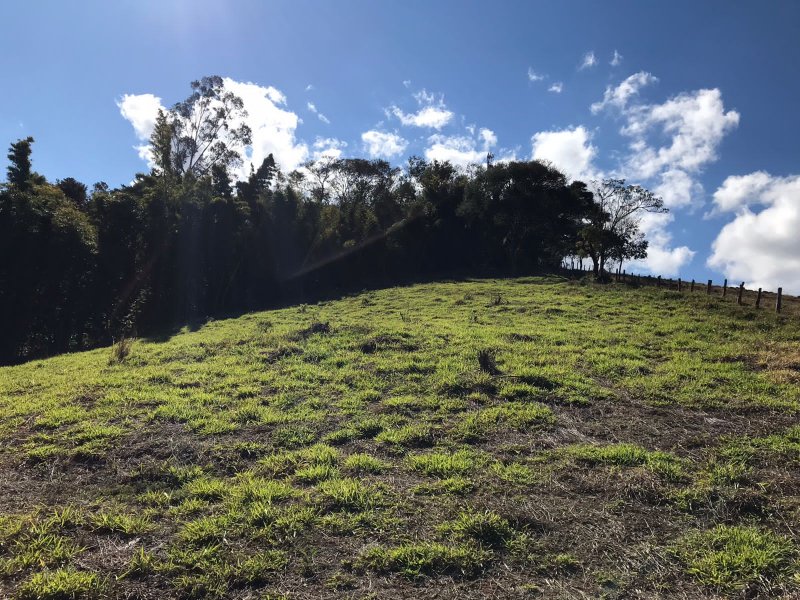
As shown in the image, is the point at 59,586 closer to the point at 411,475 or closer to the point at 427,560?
the point at 427,560

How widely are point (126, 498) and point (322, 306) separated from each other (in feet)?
66.3

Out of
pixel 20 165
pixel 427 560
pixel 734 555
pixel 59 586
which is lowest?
pixel 59 586

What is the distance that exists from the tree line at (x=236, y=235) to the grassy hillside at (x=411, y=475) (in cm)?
1050

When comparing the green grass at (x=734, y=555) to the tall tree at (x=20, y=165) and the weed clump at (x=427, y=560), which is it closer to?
the weed clump at (x=427, y=560)

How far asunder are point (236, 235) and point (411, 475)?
1030 inches

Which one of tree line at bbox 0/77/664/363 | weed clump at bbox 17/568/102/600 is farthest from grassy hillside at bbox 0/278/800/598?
tree line at bbox 0/77/664/363

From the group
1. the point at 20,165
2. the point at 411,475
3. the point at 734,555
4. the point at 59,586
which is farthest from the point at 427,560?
the point at 20,165

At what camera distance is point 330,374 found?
10.1 m

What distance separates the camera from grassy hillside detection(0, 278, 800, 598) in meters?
3.81

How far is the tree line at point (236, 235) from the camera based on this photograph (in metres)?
19.9

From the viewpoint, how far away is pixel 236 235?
28.9 meters

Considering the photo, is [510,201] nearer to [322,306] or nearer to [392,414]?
[322,306]

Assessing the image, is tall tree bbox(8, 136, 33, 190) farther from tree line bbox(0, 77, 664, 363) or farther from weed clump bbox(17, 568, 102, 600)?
weed clump bbox(17, 568, 102, 600)

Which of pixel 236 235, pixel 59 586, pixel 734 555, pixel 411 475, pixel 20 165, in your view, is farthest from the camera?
pixel 236 235
